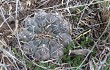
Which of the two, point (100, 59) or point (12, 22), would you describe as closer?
point (100, 59)

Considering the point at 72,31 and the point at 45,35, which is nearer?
the point at 45,35

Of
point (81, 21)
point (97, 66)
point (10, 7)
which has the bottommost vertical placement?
point (97, 66)

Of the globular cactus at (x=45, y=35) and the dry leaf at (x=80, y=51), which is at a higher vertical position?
the globular cactus at (x=45, y=35)

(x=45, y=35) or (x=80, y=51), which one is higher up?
(x=45, y=35)

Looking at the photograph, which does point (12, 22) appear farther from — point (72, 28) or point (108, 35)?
point (108, 35)

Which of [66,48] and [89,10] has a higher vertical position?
[89,10]

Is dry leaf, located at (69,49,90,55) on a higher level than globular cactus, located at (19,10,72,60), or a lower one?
lower

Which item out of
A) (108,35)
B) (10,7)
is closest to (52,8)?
(10,7)
